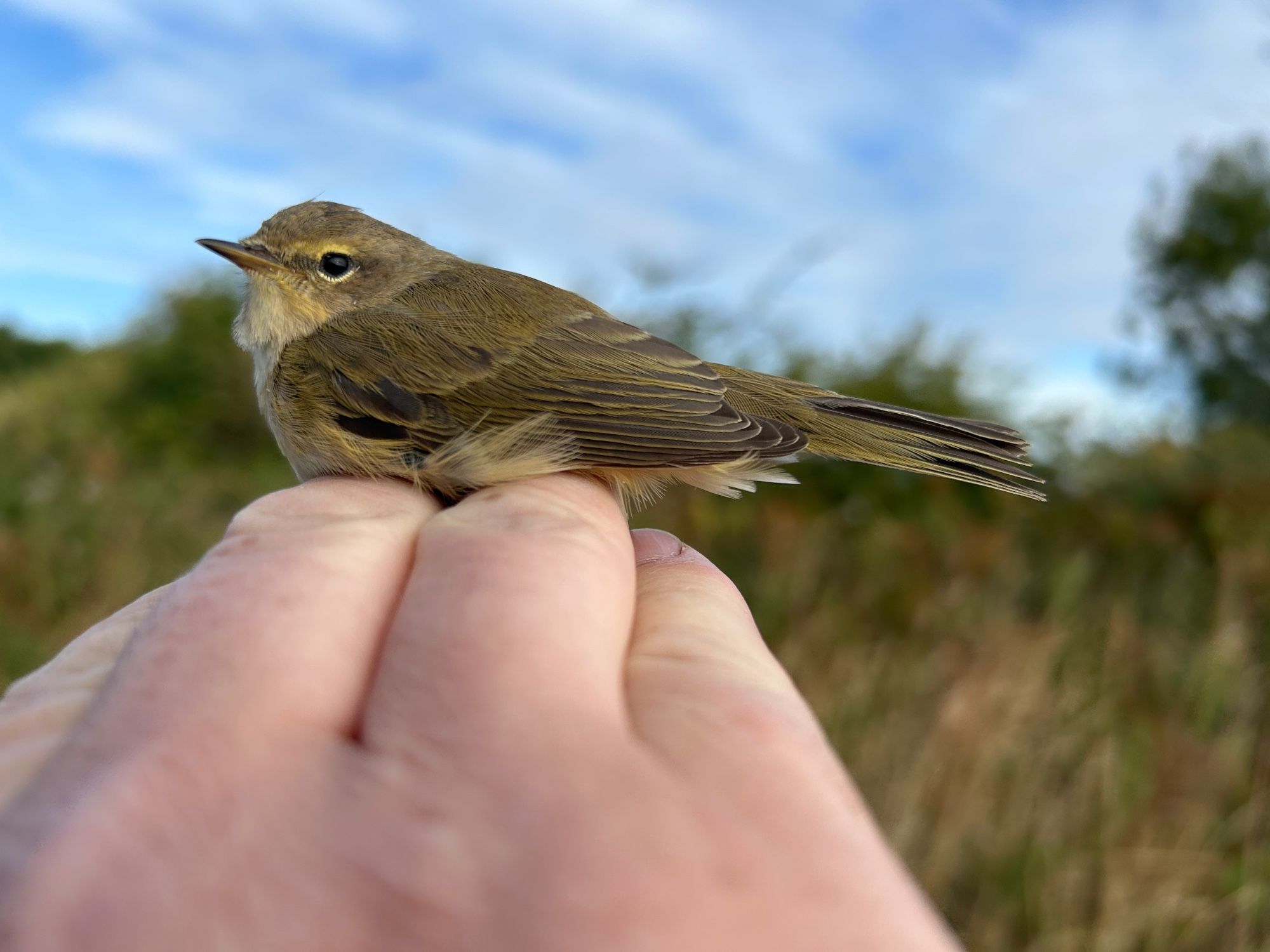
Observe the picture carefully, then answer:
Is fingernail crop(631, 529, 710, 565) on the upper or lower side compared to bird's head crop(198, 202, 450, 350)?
lower

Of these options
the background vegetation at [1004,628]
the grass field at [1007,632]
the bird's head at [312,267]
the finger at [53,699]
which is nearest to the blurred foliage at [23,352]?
the background vegetation at [1004,628]

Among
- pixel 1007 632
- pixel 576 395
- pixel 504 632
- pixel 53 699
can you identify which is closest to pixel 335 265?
pixel 576 395

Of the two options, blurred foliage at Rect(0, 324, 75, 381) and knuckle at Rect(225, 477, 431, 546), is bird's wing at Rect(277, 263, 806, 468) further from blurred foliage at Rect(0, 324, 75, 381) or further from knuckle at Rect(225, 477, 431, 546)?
blurred foliage at Rect(0, 324, 75, 381)

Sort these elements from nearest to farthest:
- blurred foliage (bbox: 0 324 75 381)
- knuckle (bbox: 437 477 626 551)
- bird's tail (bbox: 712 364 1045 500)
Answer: knuckle (bbox: 437 477 626 551) → bird's tail (bbox: 712 364 1045 500) → blurred foliage (bbox: 0 324 75 381)

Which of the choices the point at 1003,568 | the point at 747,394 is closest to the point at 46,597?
the point at 747,394

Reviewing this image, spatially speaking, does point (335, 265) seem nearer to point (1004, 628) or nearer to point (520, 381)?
point (520, 381)

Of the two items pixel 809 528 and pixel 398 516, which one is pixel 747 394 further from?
pixel 809 528

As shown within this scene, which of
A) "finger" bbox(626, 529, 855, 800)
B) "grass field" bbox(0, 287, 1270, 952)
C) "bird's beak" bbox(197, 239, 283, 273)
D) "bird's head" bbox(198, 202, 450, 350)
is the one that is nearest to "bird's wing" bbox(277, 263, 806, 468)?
"bird's head" bbox(198, 202, 450, 350)

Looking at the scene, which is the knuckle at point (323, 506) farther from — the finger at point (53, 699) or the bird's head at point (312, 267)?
the bird's head at point (312, 267)
